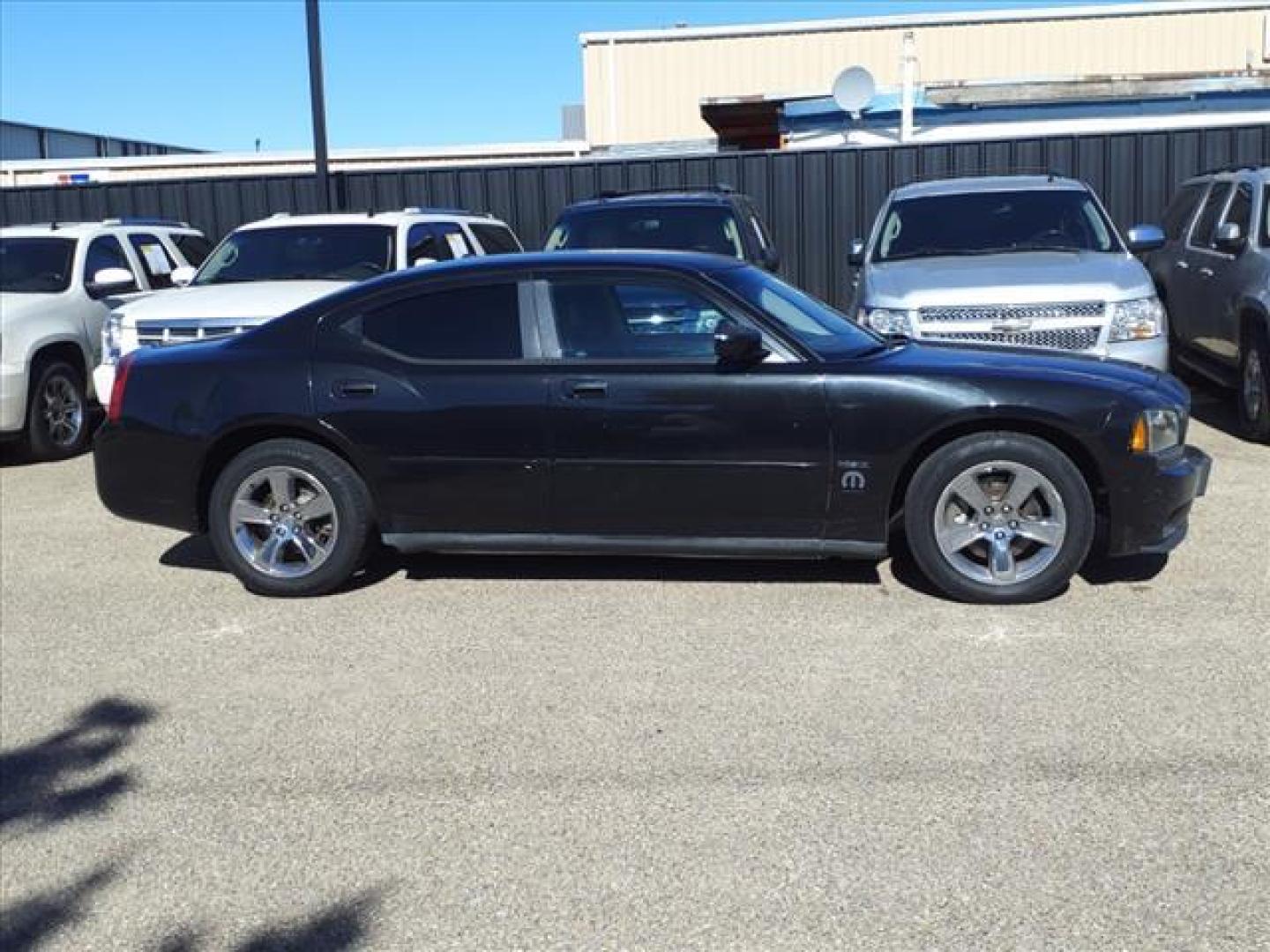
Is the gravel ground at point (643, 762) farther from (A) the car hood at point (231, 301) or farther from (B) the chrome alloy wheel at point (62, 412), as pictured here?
(B) the chrome alloy wheel at point (62, 412)

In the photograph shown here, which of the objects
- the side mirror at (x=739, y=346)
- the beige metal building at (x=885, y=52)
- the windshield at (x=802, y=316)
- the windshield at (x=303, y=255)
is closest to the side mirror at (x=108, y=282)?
the windshield at (x=303, y=255)

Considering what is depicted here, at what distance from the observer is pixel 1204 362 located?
1021cm

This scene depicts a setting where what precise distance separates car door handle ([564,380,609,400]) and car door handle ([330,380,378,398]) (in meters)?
0.91

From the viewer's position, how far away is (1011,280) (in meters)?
7.98

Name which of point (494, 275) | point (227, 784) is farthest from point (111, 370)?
point (227, 784)

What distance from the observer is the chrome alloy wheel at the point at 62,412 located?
402 inches

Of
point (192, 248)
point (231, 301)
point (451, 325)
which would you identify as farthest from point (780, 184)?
point (451, 325)

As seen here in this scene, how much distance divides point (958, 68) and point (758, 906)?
90.5 ft

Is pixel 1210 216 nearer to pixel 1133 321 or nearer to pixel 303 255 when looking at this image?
pixel 1133 321

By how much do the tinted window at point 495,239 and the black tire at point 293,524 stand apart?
17.3 feet

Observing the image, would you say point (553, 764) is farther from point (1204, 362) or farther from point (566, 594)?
point (1204, 362)

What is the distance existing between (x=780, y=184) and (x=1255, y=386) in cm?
648

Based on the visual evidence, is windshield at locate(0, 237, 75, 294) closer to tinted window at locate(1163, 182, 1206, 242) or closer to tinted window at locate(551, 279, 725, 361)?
tinted window at locate(551, 279, 725, 361)

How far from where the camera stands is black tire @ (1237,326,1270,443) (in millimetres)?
8891
